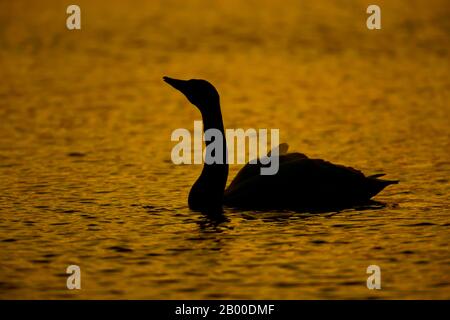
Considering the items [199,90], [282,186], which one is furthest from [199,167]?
[282,186]

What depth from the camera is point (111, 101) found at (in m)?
22.6

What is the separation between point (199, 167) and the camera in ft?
54.5

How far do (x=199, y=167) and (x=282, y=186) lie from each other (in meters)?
3.10

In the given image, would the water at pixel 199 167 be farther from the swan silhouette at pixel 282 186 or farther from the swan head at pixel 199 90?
the swan head at pixel 199 90

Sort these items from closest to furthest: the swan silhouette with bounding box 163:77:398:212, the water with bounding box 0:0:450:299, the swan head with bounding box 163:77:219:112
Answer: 1. the water with bounding box 0:0:450:299
2. the swan silhouette with bounding box 163:77:398:212
3. the swan head with bounding box 163:77:219:112

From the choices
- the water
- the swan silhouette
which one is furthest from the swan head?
the water

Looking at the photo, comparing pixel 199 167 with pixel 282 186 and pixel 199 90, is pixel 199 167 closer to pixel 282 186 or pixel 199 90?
pixel 199 90

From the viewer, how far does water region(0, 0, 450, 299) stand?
11.1 meters

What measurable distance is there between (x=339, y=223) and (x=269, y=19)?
80.0 feet

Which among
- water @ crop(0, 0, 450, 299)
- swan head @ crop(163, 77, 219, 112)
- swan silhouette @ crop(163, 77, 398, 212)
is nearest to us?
water @ crop(0, 0, 450, 299)

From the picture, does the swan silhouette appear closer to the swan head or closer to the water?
the swan head

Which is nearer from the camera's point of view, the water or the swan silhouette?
the water
